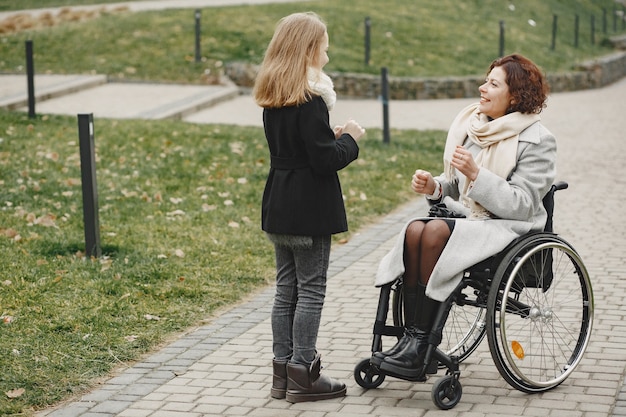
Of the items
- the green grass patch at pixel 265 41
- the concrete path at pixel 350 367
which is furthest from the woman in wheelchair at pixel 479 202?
the green grass patch at pixel 265 41

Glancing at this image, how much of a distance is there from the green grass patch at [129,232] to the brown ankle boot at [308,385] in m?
1.02

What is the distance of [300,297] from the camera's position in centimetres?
512

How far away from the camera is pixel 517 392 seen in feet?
17.0

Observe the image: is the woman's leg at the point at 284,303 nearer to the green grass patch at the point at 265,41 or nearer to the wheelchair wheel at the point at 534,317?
the wheelchair wheel at the point at 534,317

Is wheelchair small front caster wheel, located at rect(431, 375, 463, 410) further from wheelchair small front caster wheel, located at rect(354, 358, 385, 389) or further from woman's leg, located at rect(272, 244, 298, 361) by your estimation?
woman's leg, located at rect(272, 244, 298, 361)

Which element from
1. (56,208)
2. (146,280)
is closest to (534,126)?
(146,280)

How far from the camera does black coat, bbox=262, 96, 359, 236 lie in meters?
4.88

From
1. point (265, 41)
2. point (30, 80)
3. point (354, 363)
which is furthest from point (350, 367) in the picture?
point (265, 41)

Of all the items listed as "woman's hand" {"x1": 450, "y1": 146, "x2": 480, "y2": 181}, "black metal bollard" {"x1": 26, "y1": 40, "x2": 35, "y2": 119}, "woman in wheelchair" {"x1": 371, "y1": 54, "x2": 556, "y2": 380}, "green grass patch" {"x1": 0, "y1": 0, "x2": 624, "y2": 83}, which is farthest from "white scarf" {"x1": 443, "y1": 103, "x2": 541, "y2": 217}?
"green grass patch" {"x1": 0, "y1": 0, "x2": 624, "y2": 83}

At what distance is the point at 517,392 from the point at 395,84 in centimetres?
1424

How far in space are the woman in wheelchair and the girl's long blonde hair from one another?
31.1 inches

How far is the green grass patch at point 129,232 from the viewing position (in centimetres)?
587

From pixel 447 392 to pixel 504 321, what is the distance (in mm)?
417

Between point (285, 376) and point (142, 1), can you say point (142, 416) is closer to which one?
point (285, 376)
